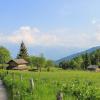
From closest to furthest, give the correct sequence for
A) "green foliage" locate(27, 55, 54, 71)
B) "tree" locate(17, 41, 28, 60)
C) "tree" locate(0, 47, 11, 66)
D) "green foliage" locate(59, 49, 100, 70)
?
"tree" locate(17, 41, 28, 60), "tree" locate(0, 47, 11, 66), "green foliage" locate(27, 55, 54, 71), "green foliage" locate(59, 49, 100, 70)

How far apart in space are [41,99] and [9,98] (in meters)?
4.71

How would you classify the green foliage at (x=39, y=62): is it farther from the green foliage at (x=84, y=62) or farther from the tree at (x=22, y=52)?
the tree at (x=22, y=52)

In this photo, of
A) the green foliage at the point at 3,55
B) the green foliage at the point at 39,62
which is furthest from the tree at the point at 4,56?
the green foliage at the point at 39,62

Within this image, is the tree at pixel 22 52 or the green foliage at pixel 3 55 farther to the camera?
the green foliage at pixel 3 55

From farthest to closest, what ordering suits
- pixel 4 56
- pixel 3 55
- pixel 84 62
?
pixel 84 62 < pixel 4 56 < pixel 3 55

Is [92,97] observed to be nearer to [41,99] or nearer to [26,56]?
[41,99]

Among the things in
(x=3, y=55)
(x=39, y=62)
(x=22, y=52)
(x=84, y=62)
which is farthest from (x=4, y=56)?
(x=84, y=62)

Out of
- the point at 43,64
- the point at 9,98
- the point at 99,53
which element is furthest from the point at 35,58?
the point at 9,98

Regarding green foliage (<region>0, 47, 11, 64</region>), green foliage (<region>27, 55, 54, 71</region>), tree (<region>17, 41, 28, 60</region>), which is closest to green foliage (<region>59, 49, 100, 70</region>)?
green foliage (<region>27, 55, 54, 71</region>)

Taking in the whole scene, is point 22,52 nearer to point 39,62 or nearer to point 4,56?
point 4,56

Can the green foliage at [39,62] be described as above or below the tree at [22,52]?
below

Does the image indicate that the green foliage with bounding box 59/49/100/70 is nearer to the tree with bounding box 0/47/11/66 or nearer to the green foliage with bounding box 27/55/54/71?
the green foliage with bounding box 27/55/54/71

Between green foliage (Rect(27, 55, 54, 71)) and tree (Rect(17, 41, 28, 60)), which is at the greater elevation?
tree (Rect(17, 41, 28, 60))

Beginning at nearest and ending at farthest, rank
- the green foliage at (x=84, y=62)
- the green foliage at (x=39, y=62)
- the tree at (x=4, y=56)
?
1. the tree at (x=4, y=56)
2. the green foliage at (x=39, y=62)
3. the green foliage at (x=84, y=62)
